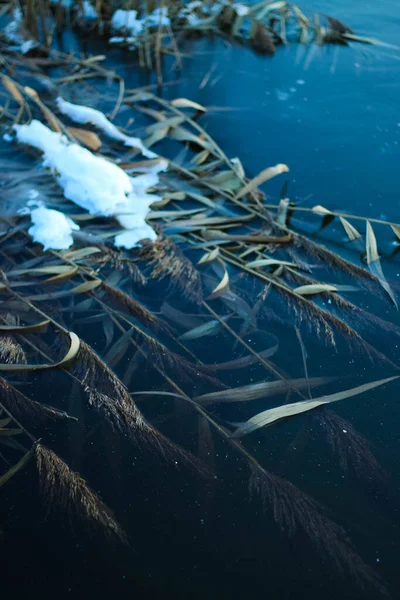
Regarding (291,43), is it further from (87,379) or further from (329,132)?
(87,379)

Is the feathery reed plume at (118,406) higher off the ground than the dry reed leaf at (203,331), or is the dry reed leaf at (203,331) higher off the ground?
the dry reed leaf at (203,331)

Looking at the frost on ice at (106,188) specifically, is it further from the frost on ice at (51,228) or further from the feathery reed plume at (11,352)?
the feathery reed plume at (11,352)

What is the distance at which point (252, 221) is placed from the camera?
1914 millimetres

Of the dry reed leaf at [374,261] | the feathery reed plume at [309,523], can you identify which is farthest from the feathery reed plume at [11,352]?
the dry reed leaf at [374,261]

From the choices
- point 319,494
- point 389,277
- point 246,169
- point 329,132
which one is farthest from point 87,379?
point 329,132

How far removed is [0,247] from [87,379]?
0.68m

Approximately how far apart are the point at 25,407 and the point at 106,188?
36.2 inches

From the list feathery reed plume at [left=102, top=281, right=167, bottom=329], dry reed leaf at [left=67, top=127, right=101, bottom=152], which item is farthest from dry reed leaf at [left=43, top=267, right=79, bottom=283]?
dry reed leaf at [left=67, top=127, right=101, bottom=152]

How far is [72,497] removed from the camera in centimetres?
110

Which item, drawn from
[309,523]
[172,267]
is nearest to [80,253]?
[172,267]

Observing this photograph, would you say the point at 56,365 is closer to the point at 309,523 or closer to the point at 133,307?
the point at 133,307

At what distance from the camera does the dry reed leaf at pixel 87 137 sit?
7.21ft

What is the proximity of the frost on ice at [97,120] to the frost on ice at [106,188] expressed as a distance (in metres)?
0.24

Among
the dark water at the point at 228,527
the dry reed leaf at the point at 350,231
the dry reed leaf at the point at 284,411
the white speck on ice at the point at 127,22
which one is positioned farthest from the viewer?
the white speck on ice at the point at 127,22
